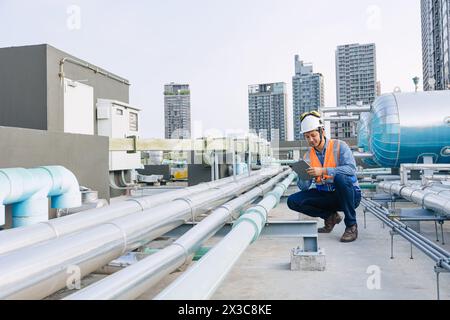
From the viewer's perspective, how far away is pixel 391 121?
373 inches

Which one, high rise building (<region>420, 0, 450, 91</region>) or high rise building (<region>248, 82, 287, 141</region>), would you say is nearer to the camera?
high rise building (<region>248, 82, 287, 141</region>)

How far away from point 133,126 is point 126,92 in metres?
1.65

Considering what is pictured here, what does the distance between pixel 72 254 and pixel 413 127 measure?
28.7 feet

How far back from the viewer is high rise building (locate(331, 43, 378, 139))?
28016 millimetres

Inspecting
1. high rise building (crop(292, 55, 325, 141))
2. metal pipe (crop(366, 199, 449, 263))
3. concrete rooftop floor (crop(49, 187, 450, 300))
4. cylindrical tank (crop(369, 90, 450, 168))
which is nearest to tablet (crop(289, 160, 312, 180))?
concrete rooftop floor (crop(49, 187, 450, 300))

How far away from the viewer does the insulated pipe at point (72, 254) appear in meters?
1.63

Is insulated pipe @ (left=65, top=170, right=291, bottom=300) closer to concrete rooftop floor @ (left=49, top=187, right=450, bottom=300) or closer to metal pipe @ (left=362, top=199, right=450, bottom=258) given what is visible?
concrete rooftop floor @ (left=49, top=187, right=450, bottom=300)

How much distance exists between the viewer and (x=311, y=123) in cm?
419

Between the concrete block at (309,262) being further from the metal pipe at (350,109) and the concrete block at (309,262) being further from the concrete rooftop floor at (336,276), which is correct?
the metal pipe at (350,109)

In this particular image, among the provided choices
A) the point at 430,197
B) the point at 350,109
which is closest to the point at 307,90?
the point at 350,109

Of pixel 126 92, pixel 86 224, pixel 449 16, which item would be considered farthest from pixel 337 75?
pixel 86 224

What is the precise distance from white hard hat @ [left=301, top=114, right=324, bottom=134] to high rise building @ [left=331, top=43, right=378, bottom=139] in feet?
80.1
